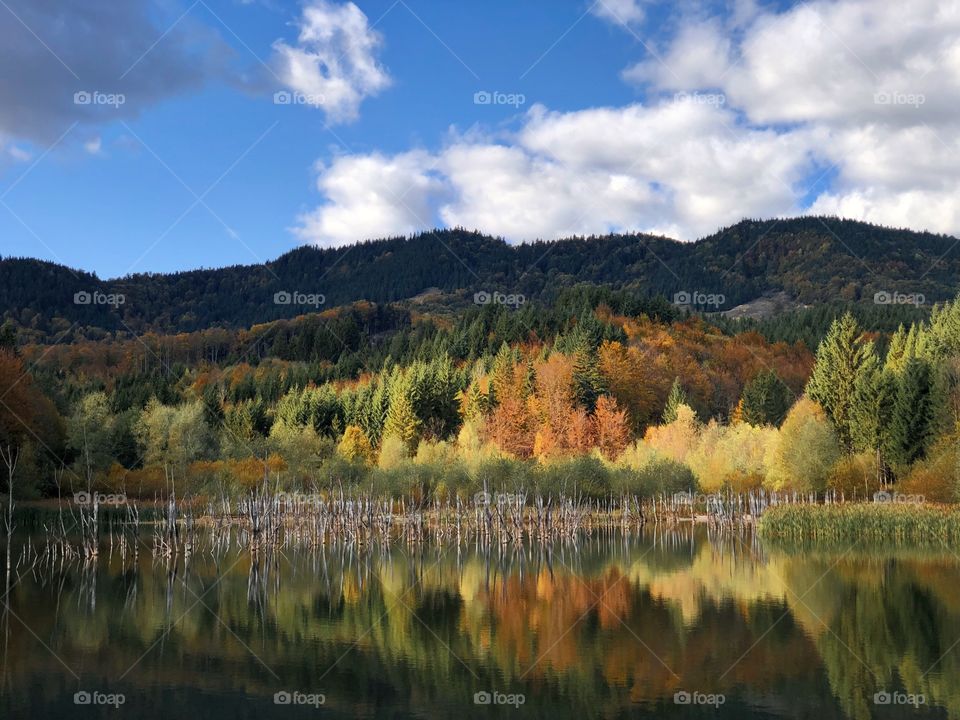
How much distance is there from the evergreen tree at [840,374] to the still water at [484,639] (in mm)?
32635

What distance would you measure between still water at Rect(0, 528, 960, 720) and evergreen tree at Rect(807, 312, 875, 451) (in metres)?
32.6

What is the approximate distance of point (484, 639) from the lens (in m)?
21.9

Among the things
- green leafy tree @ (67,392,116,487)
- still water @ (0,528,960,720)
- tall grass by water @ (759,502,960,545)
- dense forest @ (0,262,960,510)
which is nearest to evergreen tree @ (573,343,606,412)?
dense forest @ (0,262,960,510)

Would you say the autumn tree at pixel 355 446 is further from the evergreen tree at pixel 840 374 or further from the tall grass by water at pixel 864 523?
the tall grass by water at pixel 864 523

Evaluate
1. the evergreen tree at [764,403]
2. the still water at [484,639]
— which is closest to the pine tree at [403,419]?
the evergreen tree at [764,403]

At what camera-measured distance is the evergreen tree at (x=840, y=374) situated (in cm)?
6719

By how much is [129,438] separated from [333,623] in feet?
168

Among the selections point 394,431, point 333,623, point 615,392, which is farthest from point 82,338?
point 333,623

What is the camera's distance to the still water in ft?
54.5

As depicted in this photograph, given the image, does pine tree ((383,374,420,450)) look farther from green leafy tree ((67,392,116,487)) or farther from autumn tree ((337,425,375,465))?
green leafy tree ((67,392,116,487))

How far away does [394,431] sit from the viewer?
8525 centimetres

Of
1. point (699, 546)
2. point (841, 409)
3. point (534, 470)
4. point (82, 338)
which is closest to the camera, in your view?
point (699, 546)

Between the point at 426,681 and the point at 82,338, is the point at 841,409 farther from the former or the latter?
the point at 82,338

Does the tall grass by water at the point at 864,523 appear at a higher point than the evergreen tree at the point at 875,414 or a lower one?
lower
